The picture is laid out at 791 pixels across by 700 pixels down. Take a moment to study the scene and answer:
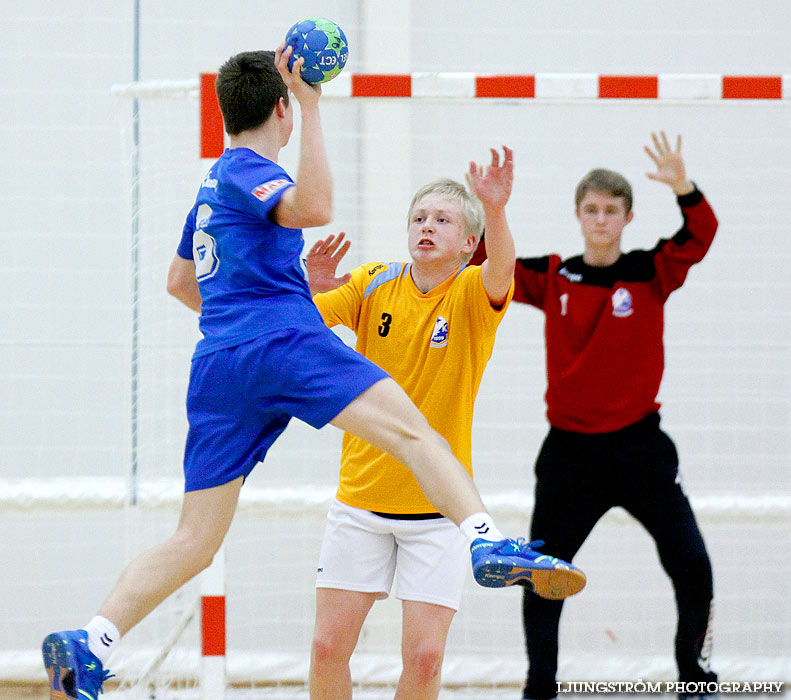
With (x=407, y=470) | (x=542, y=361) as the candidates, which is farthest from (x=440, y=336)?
(x=542, y=361)

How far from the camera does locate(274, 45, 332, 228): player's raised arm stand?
2.33m

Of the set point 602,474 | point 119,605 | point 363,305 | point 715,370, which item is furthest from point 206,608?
point 715,370

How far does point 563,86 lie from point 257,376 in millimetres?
1607

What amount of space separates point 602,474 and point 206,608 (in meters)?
1.42

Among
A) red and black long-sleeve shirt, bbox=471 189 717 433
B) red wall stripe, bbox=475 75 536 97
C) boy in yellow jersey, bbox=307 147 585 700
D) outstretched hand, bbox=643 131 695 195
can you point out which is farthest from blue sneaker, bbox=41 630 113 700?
outstretched hand, bbox=643 131 695 195

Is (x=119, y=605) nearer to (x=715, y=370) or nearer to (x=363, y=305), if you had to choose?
(x=363, y=305)

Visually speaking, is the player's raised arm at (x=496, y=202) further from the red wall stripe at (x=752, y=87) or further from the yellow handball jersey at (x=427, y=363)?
the red wall stripe at (x=752, y=87)

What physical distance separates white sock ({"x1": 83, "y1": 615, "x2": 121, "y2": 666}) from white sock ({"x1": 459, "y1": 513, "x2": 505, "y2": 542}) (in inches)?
35.5

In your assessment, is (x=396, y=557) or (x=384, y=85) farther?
(x=384, y=85)

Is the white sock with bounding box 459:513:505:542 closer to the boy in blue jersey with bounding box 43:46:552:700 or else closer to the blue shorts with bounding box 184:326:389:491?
the boy in blue jersey with bounding box 43:46:552:700

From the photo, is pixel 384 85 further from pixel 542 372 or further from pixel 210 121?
pixel 542 372

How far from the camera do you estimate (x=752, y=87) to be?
3.38 meters

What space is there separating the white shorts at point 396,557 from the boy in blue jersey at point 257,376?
0.40 m

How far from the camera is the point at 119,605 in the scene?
8.05 feet
